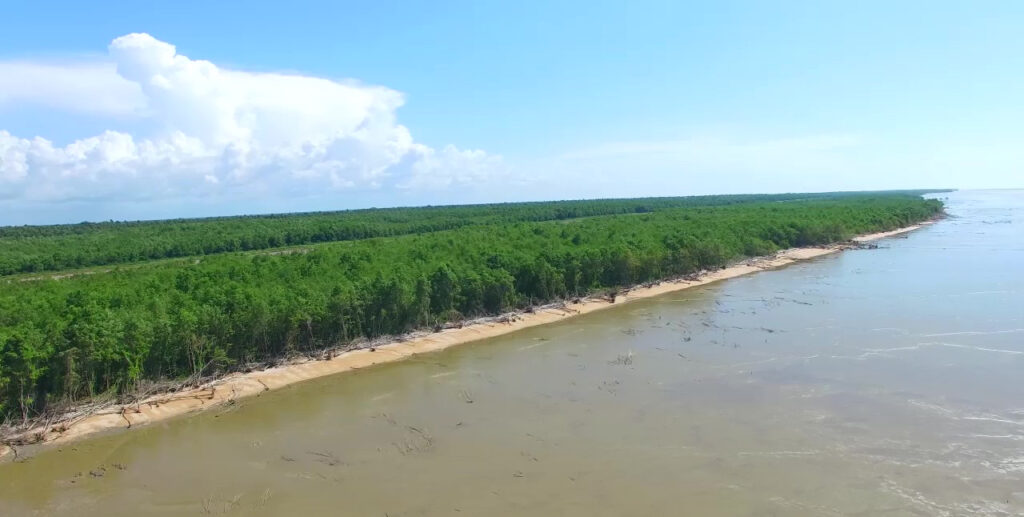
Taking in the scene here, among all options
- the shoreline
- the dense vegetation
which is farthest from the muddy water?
the dense vegetation

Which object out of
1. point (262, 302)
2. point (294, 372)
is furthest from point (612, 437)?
point (262, 302)

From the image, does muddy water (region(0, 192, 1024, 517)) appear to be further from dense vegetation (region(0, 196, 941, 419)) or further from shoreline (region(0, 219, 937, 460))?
dense vegetation (region(0, 196, 941, 419))

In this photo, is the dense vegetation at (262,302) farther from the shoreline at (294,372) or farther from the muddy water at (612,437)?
the muddy water at (612,437)

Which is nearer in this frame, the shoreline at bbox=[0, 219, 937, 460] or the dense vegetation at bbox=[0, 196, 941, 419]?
the shoreline at bbox=[0, 219, 937, 460]

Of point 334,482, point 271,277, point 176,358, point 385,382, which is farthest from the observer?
point 271,277

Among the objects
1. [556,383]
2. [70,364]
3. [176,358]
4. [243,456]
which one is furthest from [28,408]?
[556,383]

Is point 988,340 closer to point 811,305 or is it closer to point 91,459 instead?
point 811,305

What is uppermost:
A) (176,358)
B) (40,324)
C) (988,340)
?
(40,324)
